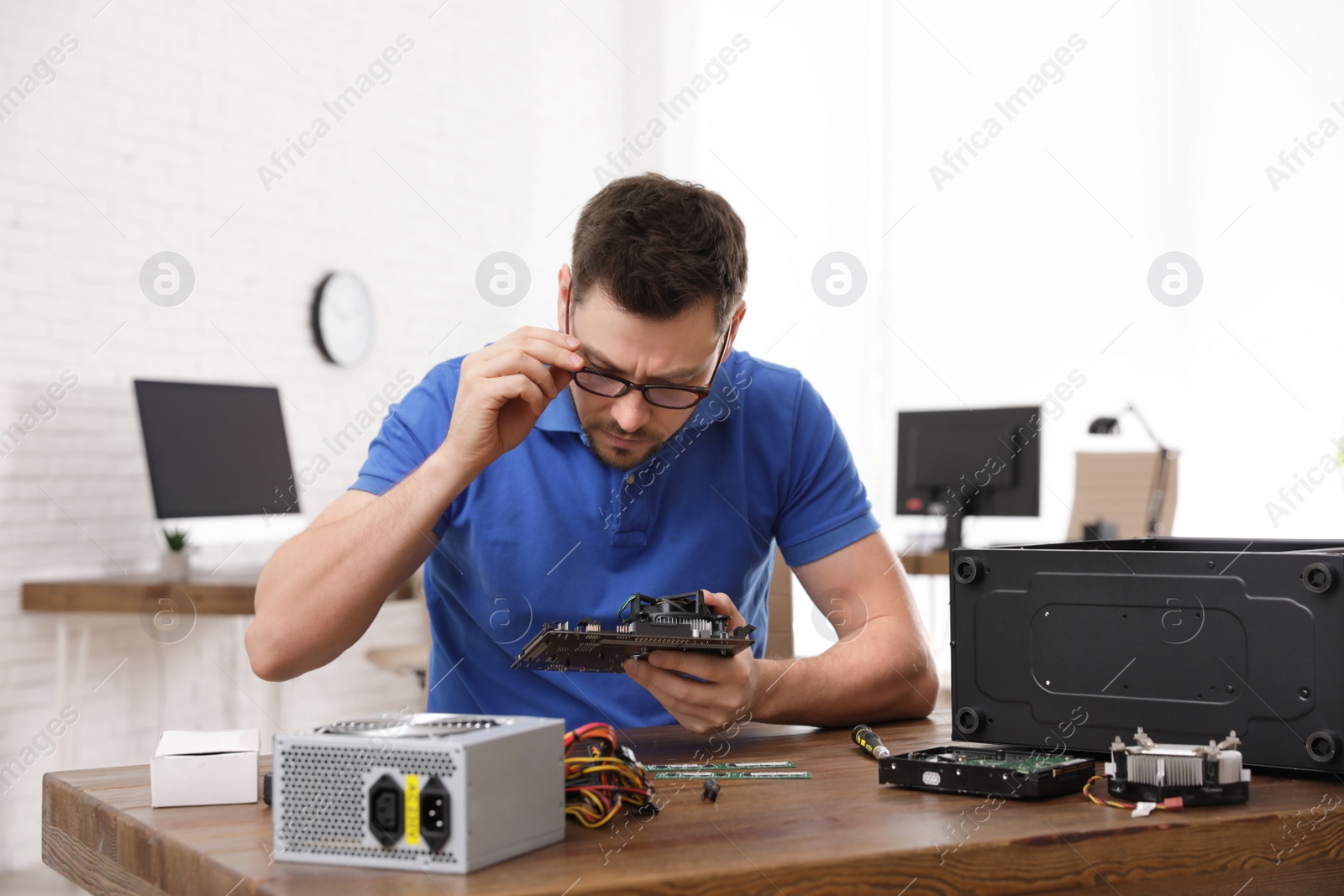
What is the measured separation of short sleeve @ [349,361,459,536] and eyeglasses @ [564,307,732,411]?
0.26 metres

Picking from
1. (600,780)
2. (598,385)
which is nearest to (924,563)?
(598,385)

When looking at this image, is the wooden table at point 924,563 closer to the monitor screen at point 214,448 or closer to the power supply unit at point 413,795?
the monitor screen at point 214,448

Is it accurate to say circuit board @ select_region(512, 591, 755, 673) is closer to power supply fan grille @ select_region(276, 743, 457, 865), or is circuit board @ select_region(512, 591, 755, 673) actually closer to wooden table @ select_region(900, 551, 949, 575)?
power supply fan grille @ select_region(276, 743, 457, 865)

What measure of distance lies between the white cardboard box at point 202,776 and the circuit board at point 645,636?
0.96 ft

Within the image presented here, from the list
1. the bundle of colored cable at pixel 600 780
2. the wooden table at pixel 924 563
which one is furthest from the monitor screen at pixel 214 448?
the bundle of colored cable at pixel 600 780

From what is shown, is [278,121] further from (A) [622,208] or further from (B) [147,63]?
(A) [622,208]

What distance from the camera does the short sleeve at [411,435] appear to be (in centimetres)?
169

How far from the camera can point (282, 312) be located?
482cm

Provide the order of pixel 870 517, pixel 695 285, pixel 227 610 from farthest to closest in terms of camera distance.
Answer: pixel 227 610
pixel 870 517
pixel 695 285

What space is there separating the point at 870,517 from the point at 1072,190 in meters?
4.82

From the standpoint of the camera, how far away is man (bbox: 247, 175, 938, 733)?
1.51 meters

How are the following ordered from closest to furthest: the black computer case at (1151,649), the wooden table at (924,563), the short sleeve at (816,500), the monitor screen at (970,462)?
the black computer case at (1151,649), the short sleeve at (816,500), the wooden table at (924,563), the monitor screen at (970,462)

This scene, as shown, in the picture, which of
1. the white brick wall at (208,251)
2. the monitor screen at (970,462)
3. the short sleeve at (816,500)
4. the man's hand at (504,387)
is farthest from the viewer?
the monitor screen at (970,462)

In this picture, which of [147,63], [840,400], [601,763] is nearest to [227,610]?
[147,63]
